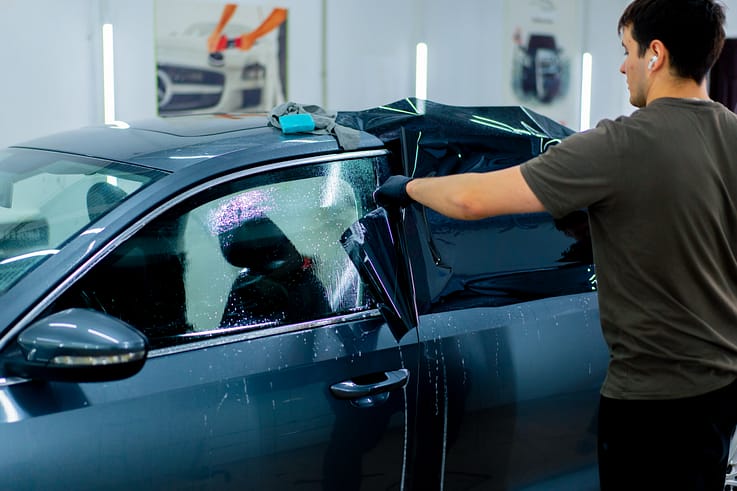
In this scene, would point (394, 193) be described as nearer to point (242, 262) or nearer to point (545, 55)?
point (242, 262)

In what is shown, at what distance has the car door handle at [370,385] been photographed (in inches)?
72.0

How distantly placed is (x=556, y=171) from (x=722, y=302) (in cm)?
38

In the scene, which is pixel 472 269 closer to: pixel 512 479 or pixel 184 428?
pixel 512 479

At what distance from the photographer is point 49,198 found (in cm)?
197

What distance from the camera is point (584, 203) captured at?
1561mm

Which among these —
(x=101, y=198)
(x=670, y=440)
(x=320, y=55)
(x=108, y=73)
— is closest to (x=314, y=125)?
(x=101, y=198)

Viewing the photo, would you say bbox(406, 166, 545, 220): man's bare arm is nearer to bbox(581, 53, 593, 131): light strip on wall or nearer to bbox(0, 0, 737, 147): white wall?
bbox(0, 0, 737, 147): white wall

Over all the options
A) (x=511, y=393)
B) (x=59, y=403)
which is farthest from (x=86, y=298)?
(x=511, y=393)

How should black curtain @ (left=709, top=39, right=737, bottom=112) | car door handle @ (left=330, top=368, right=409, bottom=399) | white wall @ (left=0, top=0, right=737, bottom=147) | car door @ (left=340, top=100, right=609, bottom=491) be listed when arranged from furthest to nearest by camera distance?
black curtain @ (left=709, top=39, right=737, bottom=112)
white wall @ (left=0, top=0, right=737, bottom=147)
car door @ (left=340, top=100, right=609, bottom=491)
car door handle @ (left=330, top=368, right=409, bottom=399)

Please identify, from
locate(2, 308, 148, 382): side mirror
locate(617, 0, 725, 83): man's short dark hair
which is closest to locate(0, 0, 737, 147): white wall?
locate(2, 308, 148, 382): side mirror

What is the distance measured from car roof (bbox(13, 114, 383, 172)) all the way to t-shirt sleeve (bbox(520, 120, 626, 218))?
60 centimetres

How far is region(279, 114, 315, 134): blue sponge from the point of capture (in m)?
2.07

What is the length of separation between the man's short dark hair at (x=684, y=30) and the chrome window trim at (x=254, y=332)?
2.54ft

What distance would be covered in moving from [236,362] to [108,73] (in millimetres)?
4007
